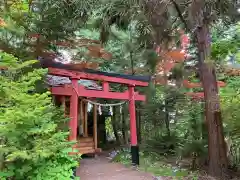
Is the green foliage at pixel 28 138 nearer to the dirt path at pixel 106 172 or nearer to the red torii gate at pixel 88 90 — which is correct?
the red torii gate at pixel 88 90

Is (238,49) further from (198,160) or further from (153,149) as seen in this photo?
(153,149)

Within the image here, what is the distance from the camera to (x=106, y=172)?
6516 mm

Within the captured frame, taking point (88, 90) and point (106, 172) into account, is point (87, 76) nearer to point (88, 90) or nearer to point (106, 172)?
point (88, 90)

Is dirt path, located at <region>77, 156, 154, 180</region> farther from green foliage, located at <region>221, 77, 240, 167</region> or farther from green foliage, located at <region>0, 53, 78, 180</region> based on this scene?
green foliage, located at <region>0, 53, 78, 180</region>

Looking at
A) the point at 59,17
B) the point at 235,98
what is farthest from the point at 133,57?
the point at 235,98

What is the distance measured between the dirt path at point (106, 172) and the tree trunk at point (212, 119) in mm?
1626

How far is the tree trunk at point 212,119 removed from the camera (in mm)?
6158

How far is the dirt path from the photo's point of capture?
19.4ft

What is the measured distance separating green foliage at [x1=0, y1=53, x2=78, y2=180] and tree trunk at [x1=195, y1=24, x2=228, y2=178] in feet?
12.5

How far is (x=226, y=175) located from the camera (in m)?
6.09

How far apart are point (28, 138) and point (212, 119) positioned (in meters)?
4.46

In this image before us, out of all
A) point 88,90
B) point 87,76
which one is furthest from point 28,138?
point 88,90

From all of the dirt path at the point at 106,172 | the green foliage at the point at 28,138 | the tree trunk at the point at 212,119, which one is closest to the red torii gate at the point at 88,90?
the dirt path at the point at 106,172

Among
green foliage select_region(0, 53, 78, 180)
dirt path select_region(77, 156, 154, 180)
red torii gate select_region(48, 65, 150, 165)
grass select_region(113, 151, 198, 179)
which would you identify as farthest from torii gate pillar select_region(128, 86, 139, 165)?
green foliage select_region(0, 53, 78, 180)
